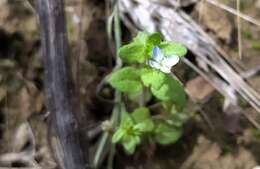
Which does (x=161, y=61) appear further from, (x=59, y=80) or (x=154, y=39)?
(x=59, y=80)

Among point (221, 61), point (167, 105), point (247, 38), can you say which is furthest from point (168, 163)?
point (247, 38)

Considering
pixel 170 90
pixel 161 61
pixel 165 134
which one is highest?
pixel 161 61

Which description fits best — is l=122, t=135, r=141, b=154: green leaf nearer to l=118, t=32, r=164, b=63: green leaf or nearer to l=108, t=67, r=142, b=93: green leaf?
l=108, t=67, r=142, b=93: green leaf

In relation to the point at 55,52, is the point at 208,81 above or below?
below

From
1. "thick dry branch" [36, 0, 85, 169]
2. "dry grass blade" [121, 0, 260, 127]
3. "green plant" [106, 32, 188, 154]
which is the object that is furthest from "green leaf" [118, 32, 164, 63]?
"dry grass blade" [121, 0, 260, 127]

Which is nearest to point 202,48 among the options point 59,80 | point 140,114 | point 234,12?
point 234,12

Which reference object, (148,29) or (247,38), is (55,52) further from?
(247,38)
